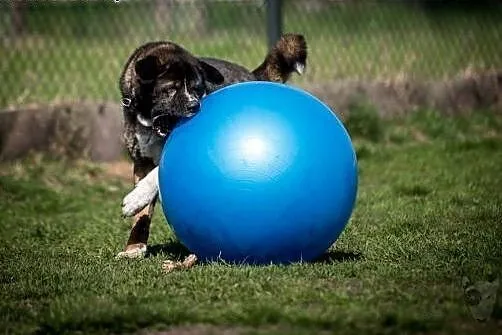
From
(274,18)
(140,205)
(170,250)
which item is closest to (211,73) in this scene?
(140,205)

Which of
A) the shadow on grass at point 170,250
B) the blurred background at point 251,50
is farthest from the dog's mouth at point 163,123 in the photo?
the blurred background at point 251,50

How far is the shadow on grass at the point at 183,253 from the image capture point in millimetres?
5270

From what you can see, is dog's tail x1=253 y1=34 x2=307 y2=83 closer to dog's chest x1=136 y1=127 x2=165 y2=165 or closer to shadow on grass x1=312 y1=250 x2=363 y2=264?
dog's chest x1=136 y1=127 x2=165 y2=165

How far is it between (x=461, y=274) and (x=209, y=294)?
1.12 metres

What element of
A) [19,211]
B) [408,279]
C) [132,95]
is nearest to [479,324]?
[408,279]

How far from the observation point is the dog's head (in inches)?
A: 214

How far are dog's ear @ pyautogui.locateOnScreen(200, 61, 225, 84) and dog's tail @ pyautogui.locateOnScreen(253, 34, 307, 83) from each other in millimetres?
612

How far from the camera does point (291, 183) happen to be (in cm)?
477

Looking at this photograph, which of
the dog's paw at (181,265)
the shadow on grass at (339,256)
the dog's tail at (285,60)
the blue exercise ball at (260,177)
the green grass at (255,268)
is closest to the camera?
the green grass at (255,268)

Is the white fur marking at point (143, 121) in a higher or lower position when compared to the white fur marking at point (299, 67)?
lower

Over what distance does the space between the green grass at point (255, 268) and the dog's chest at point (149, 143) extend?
55 cm

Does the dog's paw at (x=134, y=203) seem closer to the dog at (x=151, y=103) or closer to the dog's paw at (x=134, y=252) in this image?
the dog at (x=151, y=103)


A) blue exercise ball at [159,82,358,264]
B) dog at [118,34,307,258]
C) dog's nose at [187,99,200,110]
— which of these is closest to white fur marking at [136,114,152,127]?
dog at [118,34,307,258]

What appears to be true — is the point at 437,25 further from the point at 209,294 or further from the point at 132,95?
the point at 209,294
